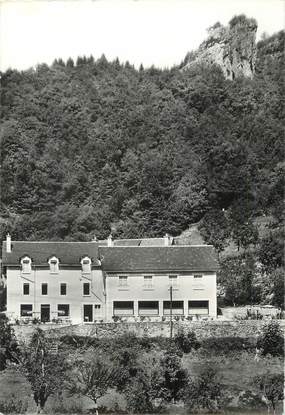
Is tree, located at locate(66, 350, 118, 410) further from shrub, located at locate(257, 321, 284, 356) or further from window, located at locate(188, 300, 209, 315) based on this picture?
window, located at locate(188, 300, 209, 315)

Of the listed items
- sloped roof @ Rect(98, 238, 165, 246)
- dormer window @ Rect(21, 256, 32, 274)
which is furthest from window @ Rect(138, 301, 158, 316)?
sloped roof @ Rect(98, 238, 165, 246)

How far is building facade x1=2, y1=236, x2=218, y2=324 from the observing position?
2515 inches

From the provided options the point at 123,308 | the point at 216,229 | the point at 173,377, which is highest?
the point at 216,229

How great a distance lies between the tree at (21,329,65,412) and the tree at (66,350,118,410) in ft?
3.12

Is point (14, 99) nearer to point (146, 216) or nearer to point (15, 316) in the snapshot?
point (146, 216)

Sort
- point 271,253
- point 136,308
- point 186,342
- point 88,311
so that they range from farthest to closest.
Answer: point 271,253 < point 88,311 < point 136,308 < point 186,342

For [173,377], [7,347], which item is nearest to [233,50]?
[7,347]

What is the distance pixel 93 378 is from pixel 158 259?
16.6 meters

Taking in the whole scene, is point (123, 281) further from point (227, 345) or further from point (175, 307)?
point (227, 345)

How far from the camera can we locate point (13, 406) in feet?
155

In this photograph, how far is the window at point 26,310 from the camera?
210 feet

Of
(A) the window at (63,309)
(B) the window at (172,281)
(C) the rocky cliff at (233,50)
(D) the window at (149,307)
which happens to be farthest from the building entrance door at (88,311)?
(C) the rocky cliff at (233,50)

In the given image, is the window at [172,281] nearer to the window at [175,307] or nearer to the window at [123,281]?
the window at [175,307]

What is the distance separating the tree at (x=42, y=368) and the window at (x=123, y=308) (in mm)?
8296
